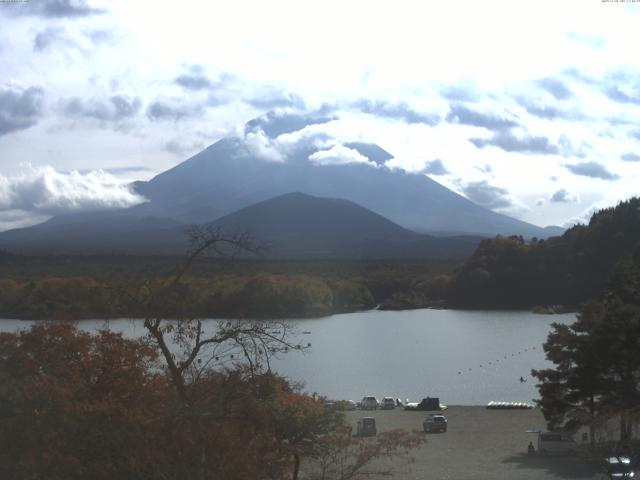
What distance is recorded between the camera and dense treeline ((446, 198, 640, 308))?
52.0 metres

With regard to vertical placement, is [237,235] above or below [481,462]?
above

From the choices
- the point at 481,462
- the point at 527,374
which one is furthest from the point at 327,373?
the point at 481,462

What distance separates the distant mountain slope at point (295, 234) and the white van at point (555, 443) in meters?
83.9

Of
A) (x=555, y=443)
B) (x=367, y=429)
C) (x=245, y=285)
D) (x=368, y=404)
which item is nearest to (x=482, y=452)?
(x=555, y=443)

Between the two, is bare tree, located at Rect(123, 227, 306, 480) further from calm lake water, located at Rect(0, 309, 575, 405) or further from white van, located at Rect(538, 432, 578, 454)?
calm lake water, located at Rect(0, 309, 575, 405)

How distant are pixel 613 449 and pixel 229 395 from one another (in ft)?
16.3

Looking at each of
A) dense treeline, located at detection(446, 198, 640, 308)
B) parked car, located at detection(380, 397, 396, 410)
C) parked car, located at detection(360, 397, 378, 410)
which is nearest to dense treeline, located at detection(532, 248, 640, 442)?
parked car, located at detection(360, 397, 378, 410)

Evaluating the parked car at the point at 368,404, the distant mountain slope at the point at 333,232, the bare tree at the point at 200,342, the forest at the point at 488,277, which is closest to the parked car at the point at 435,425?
the parked car at the point at 368,404

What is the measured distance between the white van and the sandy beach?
18 cm

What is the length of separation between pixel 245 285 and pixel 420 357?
52.1 ft

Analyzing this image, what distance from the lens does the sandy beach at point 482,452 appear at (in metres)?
11.1

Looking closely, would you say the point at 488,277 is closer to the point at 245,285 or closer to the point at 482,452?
the point at 245,285

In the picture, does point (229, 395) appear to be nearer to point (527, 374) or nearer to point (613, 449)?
point (613, 449)

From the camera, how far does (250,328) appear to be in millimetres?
4953
